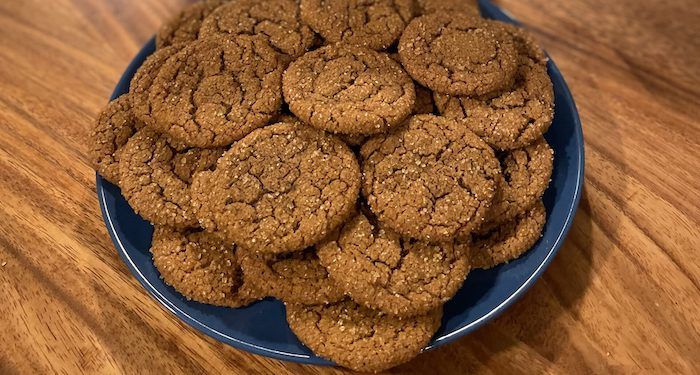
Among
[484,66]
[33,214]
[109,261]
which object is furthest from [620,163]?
[33,214]

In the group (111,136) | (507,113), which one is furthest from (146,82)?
(507,113)

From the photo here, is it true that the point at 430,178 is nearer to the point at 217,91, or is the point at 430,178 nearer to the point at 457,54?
the point at 457,54

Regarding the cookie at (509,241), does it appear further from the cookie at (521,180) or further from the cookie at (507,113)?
the cookie at (507,113)

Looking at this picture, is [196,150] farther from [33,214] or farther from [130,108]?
[33,214]

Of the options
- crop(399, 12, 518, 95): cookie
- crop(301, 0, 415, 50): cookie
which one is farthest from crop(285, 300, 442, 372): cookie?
crop(301, 0, 415, 50): cookie

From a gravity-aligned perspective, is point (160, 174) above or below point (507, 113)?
above

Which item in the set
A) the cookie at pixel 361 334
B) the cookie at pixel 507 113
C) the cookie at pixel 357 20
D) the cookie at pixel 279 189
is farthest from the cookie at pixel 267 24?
the cookie at pixel 361 334
